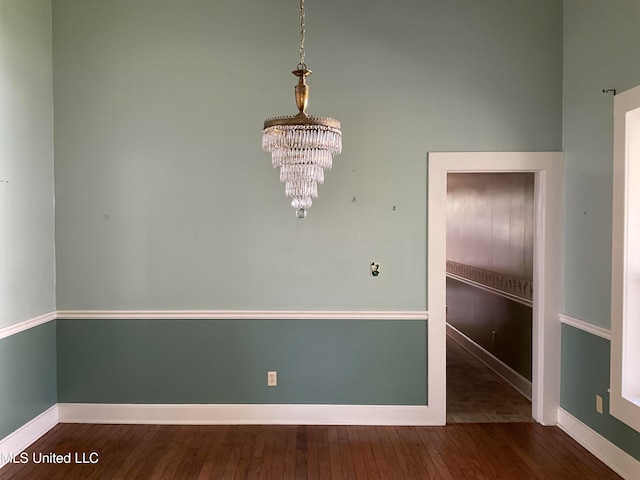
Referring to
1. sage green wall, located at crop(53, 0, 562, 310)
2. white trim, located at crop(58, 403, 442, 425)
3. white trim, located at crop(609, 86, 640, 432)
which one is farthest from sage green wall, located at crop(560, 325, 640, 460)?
sage green wall, located at crop(53, 0, 562, 310)

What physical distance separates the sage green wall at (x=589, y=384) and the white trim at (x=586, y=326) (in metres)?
0.03

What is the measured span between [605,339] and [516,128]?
5.12ft

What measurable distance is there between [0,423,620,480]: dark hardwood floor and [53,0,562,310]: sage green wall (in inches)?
35.2

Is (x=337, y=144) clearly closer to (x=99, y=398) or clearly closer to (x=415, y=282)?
(x=415, y=282)

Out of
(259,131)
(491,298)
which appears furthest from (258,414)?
(491,298)

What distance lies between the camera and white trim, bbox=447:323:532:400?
12.9ft

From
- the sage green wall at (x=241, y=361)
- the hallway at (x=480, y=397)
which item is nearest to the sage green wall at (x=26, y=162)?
the sage green wall at (x=241, y=361)

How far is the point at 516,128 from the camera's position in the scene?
3266mm

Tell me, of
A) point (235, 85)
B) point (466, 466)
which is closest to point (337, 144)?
point (235, 85)

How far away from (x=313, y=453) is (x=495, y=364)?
2.53 meters

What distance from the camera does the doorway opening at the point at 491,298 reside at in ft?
12.5

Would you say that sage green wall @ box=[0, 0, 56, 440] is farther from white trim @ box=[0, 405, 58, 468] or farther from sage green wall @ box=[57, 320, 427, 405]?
sage green wall @ box=[57, 320, 427, 405]

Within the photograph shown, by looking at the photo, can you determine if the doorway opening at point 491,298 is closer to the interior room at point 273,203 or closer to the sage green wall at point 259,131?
the interior room at point 273,203

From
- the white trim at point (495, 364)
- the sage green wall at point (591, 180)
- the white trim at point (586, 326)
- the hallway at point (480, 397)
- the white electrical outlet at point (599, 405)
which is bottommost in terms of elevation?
the hallway at point (480, 397)
